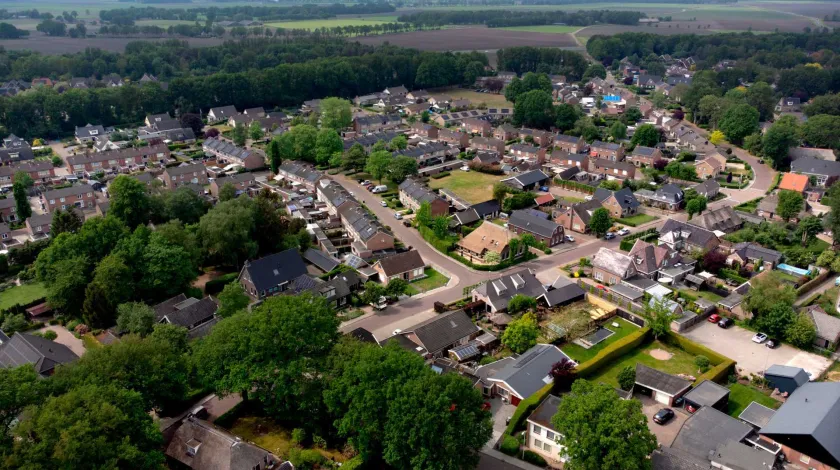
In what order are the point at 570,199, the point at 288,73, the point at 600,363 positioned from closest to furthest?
the point at 600,363, the point at 570,199, the point at 288,73

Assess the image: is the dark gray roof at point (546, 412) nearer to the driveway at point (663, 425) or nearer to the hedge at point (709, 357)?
the driveway at point (663, 425)

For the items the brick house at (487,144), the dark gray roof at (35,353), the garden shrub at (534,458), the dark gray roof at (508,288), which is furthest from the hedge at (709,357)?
the brick house at (487,144)

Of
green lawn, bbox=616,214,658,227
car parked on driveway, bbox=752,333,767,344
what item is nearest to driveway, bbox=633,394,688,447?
car parked on driveway, bbox=752,333,767,344

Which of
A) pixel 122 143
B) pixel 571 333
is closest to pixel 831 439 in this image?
pixel 571 333

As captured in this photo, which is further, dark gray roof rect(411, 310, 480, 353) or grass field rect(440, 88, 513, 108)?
grass field rect(440, 88, 513, 108)

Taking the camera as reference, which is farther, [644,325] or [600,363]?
[644,325]

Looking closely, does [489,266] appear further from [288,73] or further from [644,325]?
[288,73]

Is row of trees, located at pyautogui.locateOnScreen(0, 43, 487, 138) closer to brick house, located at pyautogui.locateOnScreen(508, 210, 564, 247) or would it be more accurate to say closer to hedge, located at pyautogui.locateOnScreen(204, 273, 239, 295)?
hedge, located at pyautogui.locateOnScreen(204, 273, 239, 295)
